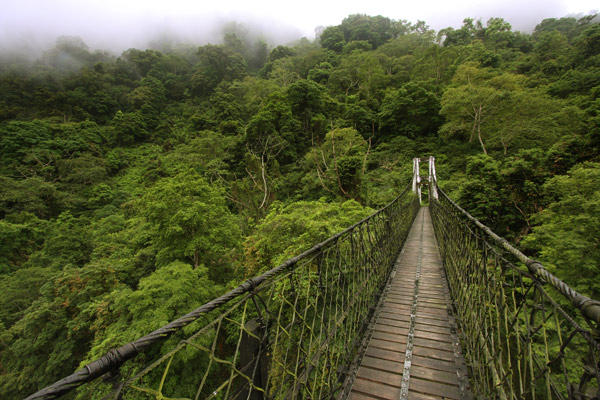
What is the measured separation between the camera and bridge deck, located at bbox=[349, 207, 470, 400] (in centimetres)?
174

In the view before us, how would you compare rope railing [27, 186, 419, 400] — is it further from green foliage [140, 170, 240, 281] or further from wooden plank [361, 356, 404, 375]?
green foliage [140, 170, 240, 281]

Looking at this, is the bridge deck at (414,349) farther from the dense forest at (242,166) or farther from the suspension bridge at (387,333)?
the dense forest at (242,166)

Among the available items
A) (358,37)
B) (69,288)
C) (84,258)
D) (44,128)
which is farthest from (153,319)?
(358,37)

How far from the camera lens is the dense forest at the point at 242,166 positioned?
636 centimetres

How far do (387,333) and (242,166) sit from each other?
1606 cm

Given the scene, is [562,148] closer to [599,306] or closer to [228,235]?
[599,306]

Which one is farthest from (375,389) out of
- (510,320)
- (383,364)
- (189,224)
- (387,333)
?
(189,224)

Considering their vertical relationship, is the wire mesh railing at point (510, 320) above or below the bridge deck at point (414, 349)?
above

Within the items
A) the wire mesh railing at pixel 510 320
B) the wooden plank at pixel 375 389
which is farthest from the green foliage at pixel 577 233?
the wooden plank at pixel 375 389

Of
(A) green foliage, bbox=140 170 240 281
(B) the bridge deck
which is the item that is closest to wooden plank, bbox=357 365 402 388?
(B) the bridge deck

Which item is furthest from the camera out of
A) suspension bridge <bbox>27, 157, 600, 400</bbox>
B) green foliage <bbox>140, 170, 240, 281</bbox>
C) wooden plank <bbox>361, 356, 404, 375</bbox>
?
green foliage <bbox>140, 170, 240, 281</bbox>

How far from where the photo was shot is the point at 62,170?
1847cm

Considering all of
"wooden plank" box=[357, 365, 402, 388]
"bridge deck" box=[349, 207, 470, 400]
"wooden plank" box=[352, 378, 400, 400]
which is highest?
"bridge deck" box=[349, 207, 470, 400]

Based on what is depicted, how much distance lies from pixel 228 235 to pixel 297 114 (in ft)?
45.0
